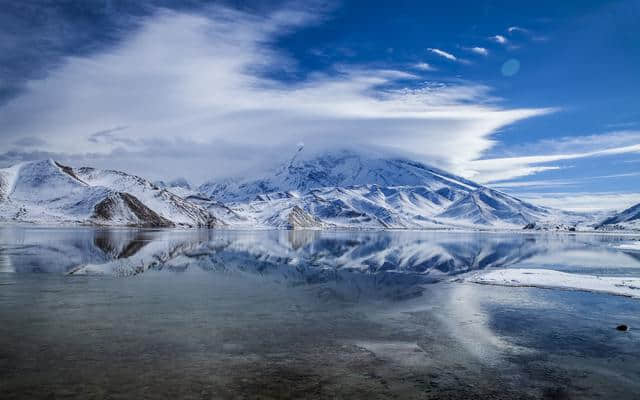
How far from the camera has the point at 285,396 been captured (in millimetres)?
14656

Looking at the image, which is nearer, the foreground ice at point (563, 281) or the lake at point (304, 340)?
the lake at point (304, 340)

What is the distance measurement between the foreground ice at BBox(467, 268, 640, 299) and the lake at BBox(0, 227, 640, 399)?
2.91 meters

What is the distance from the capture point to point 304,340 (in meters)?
21.3

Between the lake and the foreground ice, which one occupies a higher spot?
the foreground ice

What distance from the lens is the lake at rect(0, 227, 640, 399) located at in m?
15.7

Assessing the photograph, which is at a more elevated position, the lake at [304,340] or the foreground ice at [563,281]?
the foreground ice at [563,281]

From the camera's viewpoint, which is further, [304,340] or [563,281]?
[563,281]

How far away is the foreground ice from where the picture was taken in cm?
3891

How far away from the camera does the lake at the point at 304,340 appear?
15.7m

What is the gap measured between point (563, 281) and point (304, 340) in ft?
104

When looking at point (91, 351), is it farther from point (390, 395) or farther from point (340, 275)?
point (340, 275)

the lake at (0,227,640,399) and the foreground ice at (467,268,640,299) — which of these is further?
the foreground ice at (467,268,640,299)

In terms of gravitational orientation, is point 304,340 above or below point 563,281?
below

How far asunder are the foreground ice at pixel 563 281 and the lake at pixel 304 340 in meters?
2.91
